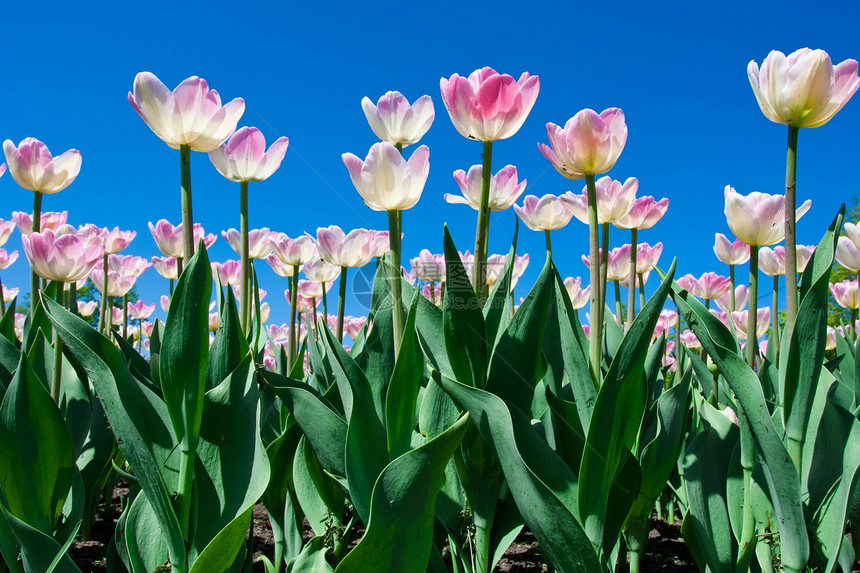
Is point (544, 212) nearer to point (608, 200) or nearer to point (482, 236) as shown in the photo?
point (608, 200)

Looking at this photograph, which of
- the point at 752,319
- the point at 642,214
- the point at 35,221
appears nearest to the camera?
the point at 752,319

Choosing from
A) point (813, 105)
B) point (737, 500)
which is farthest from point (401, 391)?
point (813, 105)

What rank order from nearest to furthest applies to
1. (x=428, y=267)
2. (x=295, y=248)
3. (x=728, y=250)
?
(x=728, y=250)
(x=295, y=248)
(x=428, y=267)

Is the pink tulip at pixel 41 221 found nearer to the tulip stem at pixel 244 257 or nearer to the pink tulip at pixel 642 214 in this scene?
the tulip stem at pixel 244 257

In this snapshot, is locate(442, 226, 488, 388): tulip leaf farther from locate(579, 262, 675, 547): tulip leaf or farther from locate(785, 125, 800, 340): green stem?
locate(785, 125, 800, 340): green stem

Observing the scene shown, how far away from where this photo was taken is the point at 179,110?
1419 millimetres

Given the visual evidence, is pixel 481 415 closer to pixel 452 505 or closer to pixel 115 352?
pixel 452 505

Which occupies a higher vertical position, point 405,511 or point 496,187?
point 496,187

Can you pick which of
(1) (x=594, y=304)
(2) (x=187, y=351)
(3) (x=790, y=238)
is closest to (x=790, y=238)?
(3) (x=790, y=238)

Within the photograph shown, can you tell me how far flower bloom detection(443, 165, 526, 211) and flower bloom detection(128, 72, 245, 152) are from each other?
90 centimetres

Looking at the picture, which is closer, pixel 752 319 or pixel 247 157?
pixel 752 319

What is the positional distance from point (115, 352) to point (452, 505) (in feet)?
2.78

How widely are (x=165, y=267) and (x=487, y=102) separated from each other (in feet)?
8.12

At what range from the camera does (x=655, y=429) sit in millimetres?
1620
